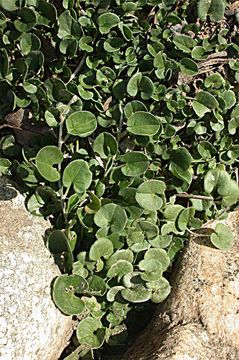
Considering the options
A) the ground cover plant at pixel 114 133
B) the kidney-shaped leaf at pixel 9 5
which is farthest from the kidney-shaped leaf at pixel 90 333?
the kidney-shaped leaf at pixel 9 5

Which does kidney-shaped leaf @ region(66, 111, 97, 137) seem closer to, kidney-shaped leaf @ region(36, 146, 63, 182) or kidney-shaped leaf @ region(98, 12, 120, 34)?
kidney-shaped leaf @ region(36, 146, 63, 182)

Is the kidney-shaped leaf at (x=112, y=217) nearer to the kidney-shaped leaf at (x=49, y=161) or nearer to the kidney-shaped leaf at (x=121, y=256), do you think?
the kidney-shaped leaf at (x=121, y=256)

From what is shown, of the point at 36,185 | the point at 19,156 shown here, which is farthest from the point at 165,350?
the point at 19,156

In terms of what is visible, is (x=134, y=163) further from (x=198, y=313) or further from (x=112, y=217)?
(x=198, y=313)

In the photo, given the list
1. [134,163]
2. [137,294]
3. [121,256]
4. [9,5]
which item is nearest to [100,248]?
[121,256]

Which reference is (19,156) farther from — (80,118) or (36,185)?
(80,118)
